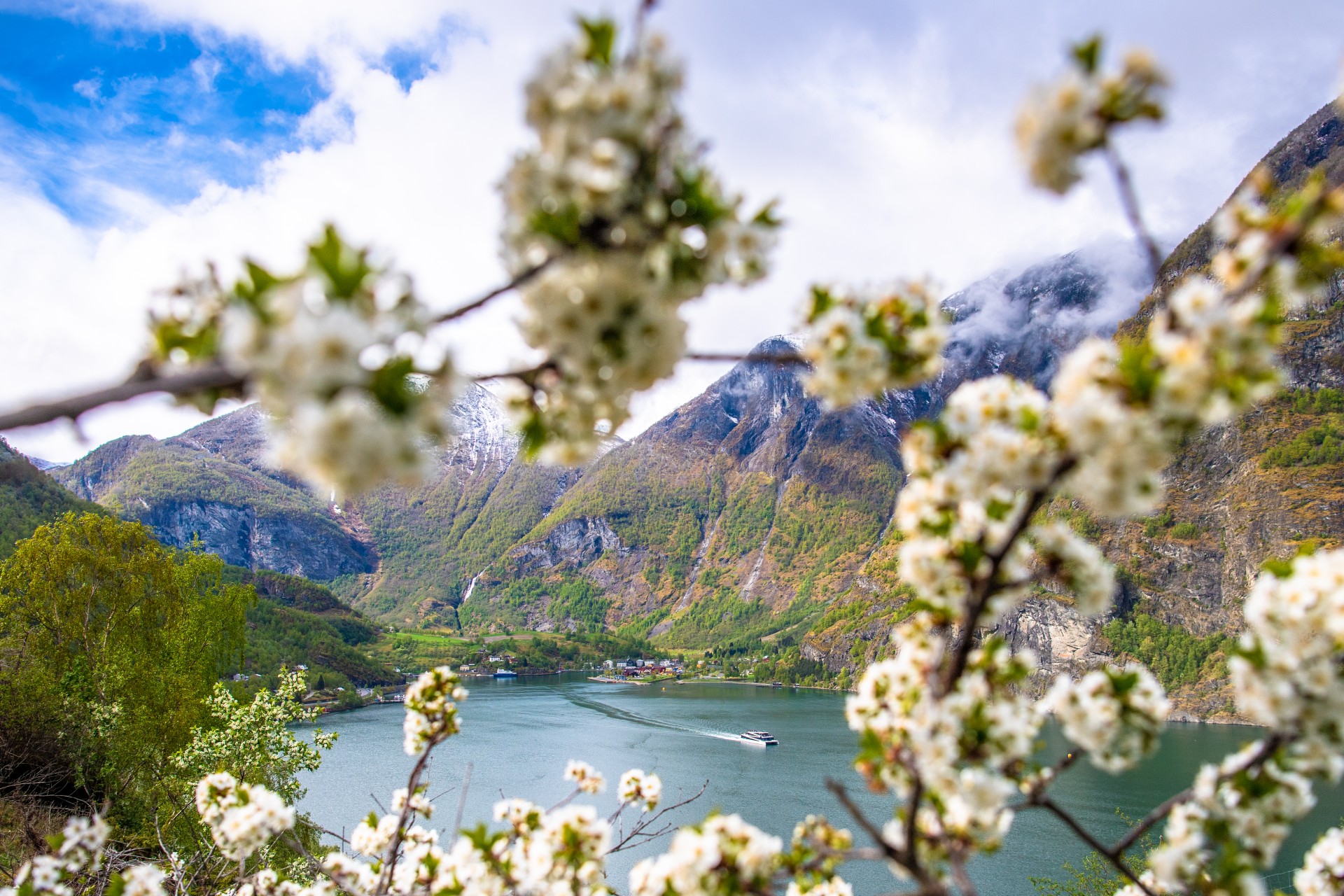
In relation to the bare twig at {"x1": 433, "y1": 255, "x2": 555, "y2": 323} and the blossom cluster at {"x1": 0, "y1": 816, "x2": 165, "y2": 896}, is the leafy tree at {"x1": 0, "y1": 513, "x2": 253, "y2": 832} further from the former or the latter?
the bare twig at {"x1": 433, "y1": 255, "x2": 555, "y2": 323}

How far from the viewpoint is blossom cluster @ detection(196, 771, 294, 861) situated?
10.8ft

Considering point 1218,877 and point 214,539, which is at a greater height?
point 214,539

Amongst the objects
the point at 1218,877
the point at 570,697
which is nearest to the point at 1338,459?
the point at 570,697

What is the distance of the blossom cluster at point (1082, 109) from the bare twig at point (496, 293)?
3.96 feet

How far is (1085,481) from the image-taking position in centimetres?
143

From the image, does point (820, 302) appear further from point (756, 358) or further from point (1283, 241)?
point (1283, 241)

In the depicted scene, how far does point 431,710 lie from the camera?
11.1ft

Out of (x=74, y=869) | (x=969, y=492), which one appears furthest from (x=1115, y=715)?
(x=74, y=869)

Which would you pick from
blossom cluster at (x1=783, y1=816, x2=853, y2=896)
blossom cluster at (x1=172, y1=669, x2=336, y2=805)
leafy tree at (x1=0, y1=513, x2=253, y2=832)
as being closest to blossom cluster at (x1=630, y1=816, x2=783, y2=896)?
blossom cluster at (x1=783, y1=816, x2=853, y2=896)

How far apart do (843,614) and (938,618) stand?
12269 centimetres

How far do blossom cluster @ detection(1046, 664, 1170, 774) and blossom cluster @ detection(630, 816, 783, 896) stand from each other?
931 millimetres

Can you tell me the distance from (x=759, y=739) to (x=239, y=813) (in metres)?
47.8

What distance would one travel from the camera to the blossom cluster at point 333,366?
3.47ft

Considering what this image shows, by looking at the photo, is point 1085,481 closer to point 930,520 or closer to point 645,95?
point 930,520
